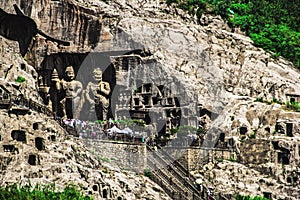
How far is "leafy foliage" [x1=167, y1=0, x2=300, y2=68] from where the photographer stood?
244ft

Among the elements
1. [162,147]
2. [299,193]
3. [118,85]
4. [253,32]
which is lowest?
[299,193]

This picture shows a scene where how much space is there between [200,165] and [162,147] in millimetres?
3747

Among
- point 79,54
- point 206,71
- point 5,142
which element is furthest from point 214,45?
point 5,142

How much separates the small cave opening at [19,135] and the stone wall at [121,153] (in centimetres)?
530

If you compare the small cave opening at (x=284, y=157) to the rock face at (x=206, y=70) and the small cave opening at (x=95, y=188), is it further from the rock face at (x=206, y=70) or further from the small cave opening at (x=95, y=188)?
the small cave opening at (x=95, y=188)

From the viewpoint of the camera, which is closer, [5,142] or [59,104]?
[5,142]

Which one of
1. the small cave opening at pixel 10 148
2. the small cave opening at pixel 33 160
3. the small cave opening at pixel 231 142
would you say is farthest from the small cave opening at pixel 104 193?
the small cave opening at pixel 231 142

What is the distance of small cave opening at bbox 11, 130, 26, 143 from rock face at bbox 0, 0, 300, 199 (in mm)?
7254

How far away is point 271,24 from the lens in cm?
7962

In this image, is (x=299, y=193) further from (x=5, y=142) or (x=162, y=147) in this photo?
(x=5, y=142)

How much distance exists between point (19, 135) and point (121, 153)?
8174 mm

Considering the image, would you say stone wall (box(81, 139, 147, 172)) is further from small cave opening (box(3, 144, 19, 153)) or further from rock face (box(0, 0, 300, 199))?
rock face (box(0, 0, 300, 199))

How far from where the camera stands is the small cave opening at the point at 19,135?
1893 inches

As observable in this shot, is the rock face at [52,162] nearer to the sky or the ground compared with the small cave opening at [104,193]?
nearer to the sky
